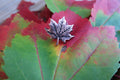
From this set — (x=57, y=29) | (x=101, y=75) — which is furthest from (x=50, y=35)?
(x=101, y=75)

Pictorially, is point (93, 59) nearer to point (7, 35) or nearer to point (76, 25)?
point (76, 25)

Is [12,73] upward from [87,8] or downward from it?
downward

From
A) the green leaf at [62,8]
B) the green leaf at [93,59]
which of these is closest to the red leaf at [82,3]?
the green leaf at [62,8]

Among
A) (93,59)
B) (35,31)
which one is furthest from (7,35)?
(93,59)

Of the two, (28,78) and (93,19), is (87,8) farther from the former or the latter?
(28,78)

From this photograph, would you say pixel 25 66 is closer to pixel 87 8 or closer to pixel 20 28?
pixel 20 28

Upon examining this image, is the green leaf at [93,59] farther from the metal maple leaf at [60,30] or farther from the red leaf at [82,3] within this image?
the red leaf at [82,3]

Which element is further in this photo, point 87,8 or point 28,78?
point 87,8
